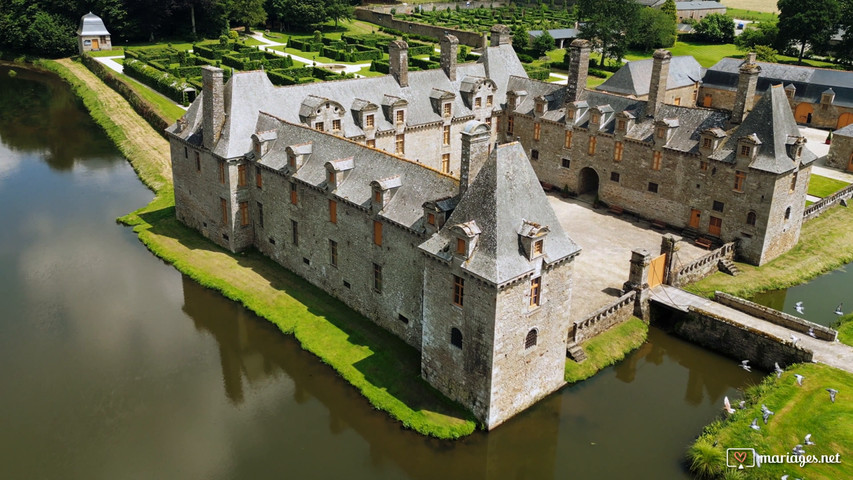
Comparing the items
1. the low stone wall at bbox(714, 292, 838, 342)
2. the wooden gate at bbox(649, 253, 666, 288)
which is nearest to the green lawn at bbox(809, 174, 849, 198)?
the low stone wall at bbox(714, 292, 838, 342)

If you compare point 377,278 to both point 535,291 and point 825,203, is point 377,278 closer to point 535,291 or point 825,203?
point 535,291

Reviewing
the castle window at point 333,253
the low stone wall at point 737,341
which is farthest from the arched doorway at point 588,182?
the castle window at point 333,253

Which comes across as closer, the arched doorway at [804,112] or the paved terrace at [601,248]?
the paved terrace at [601,248]

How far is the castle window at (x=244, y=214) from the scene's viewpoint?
42794 mm

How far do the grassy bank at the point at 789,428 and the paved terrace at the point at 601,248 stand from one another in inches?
334

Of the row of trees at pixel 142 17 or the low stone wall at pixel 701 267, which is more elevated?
the row of trees at pixel 142 17

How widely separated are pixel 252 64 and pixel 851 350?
75.6 meters

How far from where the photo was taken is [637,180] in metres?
49.4

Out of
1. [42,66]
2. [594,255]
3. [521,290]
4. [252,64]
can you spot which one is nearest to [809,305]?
[594,255]

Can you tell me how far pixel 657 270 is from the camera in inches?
1516

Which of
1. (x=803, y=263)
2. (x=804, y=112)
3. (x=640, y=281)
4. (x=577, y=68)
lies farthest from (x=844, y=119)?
(x=640, y=281)

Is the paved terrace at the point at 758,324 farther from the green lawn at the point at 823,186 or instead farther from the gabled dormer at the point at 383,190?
the green lawn at the point at 823,186

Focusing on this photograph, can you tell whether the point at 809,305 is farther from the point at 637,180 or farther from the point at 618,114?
the point at 618,114

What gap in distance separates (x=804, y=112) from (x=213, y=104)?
61.9m
